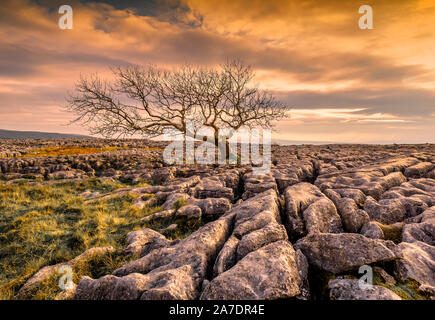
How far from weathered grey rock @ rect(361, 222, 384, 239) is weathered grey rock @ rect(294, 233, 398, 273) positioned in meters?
0.89

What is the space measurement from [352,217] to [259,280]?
4.67 m

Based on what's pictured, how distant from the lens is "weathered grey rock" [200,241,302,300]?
12.0ft

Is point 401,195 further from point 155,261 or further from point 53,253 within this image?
point 53,253

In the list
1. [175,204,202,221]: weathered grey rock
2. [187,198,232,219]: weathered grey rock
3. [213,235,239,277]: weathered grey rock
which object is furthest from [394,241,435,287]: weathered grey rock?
[175,204,202,221]: weathered grey rock

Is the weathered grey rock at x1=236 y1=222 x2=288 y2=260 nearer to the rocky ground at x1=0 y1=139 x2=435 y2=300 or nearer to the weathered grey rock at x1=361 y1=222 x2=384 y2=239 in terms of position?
the rocky ground at x1=0 y1=139 x2=435 y2=300

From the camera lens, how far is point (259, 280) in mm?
3896

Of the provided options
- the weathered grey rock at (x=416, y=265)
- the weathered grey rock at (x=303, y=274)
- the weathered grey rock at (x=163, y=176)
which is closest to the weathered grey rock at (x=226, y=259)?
the weathered grey rock at (x=303, y=274)

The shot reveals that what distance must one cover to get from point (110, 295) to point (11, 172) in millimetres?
23929

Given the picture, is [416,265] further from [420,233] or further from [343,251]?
[420,233]

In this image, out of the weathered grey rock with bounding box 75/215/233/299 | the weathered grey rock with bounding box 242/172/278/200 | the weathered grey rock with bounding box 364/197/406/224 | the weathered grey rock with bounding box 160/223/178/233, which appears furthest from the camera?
the weathered grey rock with bounding box 242/172/278/200

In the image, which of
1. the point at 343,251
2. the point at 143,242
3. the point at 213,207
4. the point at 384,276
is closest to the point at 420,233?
the point at 384,276

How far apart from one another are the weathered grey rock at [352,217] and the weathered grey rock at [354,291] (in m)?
3.17

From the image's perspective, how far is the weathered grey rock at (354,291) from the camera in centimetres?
346

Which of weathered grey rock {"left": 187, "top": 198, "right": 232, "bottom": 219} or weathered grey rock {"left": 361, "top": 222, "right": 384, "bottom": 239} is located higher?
weathered grey rock {"left": 361, "top": 222, "right": 384, "bottom": 239}
